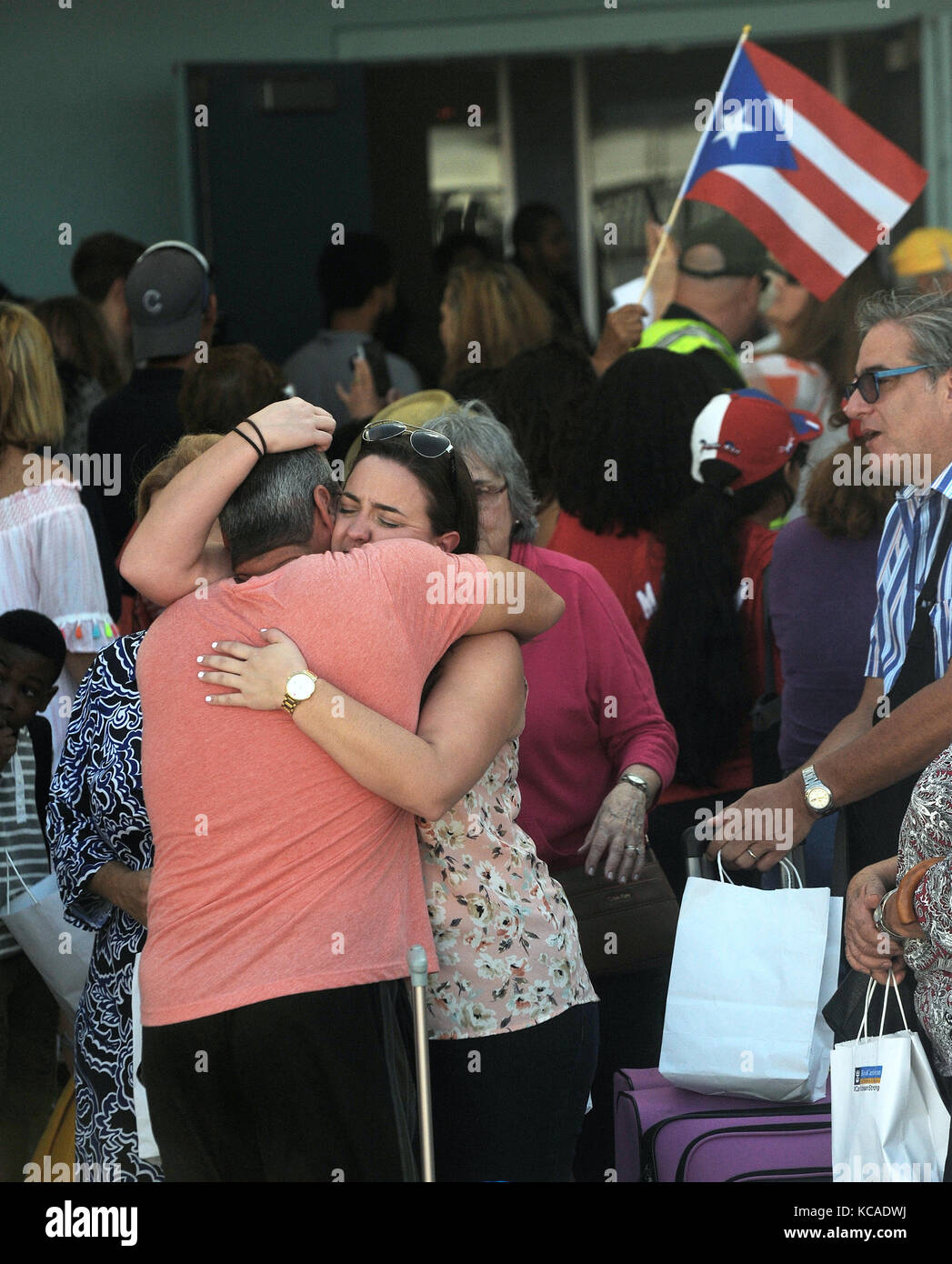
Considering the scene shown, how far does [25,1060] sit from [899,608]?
2.20 meters

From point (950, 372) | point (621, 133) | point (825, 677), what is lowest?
point (825, 677)

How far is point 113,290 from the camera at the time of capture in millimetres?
6859

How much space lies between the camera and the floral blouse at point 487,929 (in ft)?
8.83

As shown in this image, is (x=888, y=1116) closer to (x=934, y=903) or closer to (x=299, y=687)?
(x=934, y=903)

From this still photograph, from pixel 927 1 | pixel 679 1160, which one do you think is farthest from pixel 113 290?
pixel 679 1160

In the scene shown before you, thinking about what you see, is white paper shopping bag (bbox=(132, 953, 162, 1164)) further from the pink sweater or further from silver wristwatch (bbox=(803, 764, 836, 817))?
silver wristwatch (bbox=(803, 764, 836, 817))

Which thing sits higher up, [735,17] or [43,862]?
[735,17]

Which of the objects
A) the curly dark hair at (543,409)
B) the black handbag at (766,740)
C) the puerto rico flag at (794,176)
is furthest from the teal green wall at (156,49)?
the black handbag at (766,740)

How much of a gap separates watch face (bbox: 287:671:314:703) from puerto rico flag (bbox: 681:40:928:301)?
347 centimetres

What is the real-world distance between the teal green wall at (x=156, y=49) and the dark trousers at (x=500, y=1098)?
6.10m

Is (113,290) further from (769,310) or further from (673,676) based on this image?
(673,676)

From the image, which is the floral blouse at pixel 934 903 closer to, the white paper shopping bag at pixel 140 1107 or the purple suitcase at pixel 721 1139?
the purple suitcase at pixel 721 1139

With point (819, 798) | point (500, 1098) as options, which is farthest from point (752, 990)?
point (500, 1098)
